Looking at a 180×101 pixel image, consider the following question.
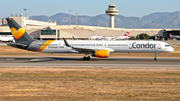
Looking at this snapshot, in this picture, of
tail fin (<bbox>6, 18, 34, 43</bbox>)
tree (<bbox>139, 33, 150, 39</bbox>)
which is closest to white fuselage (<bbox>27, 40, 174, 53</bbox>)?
tail fin (<bbox>6, 18, 34, 43</bbox>)

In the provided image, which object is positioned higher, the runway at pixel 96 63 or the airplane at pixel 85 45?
the airplane at pixel 85 45

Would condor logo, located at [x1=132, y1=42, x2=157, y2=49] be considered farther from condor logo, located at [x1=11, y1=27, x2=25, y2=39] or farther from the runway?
condor logo, located at [x1=11, y1=27, x2=25, y2=39]

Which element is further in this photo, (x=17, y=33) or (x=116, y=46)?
(x=17, y=33)

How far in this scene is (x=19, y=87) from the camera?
1953 centimetres


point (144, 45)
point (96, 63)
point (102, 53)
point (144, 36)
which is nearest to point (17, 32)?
point (96, 63)

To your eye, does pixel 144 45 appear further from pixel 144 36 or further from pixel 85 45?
pixel 144 36

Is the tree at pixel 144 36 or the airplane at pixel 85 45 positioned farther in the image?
the tree at pixel 144 36

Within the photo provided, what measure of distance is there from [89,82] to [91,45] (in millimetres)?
20565

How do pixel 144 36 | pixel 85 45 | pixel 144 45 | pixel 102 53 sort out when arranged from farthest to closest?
pixel 144 36 → pixel 85 45 → pixel 144 45 → pixel 102 53

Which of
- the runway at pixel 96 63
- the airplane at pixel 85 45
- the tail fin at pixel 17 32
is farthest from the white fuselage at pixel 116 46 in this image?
the runway at pixel 96 63

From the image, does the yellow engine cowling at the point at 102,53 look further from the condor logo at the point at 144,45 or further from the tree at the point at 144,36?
the tree at the point at 144,36

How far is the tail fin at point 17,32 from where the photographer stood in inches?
1624

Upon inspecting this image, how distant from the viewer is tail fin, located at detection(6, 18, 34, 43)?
41250 mm

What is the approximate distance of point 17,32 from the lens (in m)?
41.7
